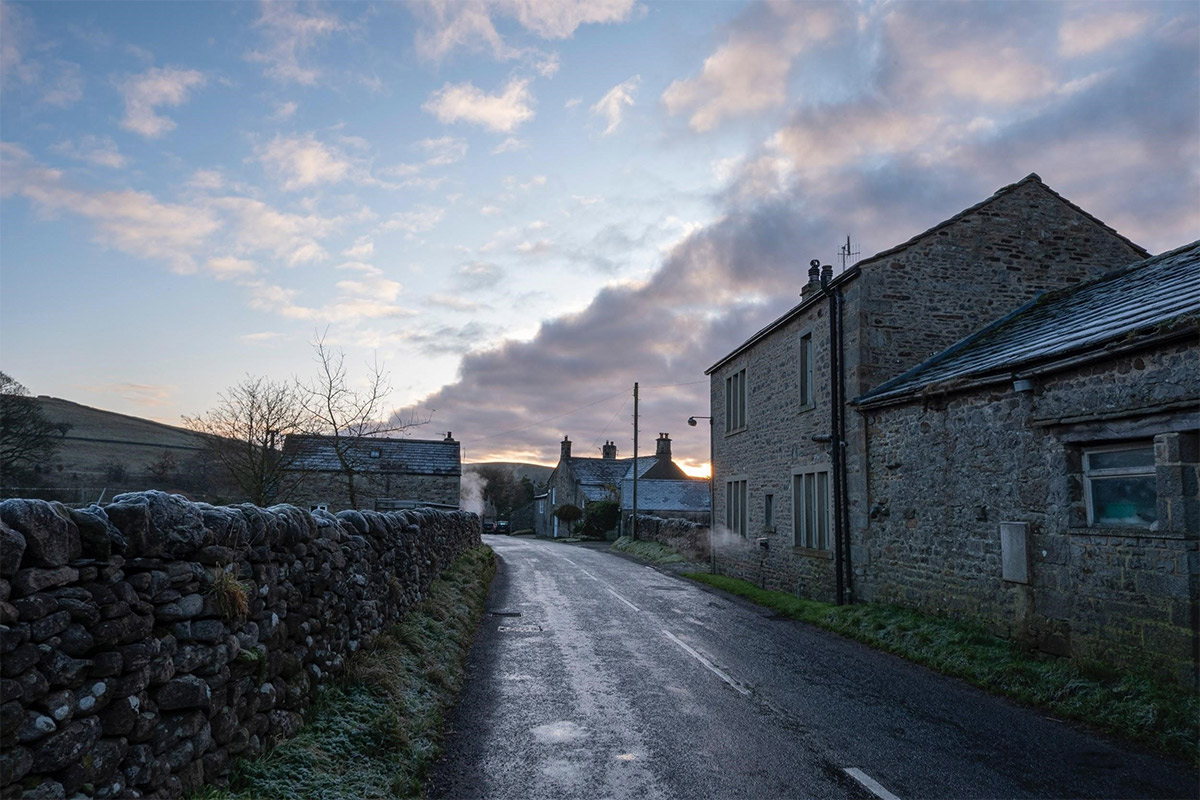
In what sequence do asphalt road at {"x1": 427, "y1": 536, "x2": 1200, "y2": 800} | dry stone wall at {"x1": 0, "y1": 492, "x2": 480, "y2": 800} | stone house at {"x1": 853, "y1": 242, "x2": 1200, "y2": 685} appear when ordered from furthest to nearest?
1. stone house at {"x1": 853, "y1": 242, "x2": 1200, "y2": 685}
2. asphalt road at {"x1": 427, "y1": 536, "x2": 1200, "y2": 800}
3. dry stone wall at {"x1": 0, "y1": 492, "x2": 480, "y2": 800}

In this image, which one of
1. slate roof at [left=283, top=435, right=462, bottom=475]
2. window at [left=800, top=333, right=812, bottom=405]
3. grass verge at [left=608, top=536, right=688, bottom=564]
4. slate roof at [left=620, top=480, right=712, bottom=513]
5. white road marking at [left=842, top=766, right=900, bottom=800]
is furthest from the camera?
slate roof at [left=620, top=480, right=712, bottom=513]

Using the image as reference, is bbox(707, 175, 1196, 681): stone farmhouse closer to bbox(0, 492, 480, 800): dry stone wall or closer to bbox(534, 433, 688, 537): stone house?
bbox(0, 492, 480, 800): dry stone wall

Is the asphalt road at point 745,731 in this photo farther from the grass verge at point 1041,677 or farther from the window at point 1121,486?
the window at point 1121,486

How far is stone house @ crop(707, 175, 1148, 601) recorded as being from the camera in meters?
15.1

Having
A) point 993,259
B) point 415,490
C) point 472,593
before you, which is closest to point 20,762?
point 472,593

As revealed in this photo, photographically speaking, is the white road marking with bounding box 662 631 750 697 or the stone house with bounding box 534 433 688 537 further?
the stone house with bounding box 534 433 688 537

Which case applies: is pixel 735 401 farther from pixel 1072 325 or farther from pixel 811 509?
pixel 1072 325

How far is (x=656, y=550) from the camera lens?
31.9 m

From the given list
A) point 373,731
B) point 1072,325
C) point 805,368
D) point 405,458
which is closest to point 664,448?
point 405,458

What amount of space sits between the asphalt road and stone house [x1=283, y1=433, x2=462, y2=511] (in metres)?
26.6

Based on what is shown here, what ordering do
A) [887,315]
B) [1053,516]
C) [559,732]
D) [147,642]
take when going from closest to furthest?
[147,642]
[559,732]
[1053,516]
[887,315]

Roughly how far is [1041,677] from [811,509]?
846cm

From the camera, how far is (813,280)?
20719 millimetres

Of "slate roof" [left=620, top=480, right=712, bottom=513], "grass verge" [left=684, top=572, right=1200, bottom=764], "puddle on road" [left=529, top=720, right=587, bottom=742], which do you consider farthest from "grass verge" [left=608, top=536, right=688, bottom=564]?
"puddle on road" [left=529, top=720, right=587, bottom=742]
